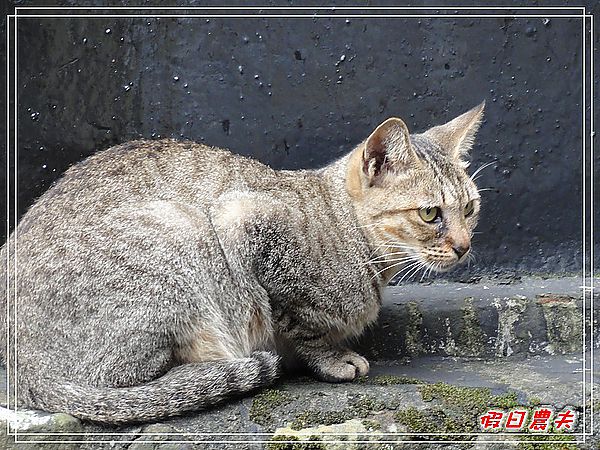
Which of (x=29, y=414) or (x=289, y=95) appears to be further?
(x=289, y=95)

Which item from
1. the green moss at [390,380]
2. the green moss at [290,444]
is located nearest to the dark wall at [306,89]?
the green moss at [390,380]

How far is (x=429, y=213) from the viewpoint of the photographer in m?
3.63

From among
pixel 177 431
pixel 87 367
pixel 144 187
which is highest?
pixel 144 187

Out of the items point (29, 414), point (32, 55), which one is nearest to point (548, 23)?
point (32, 55)

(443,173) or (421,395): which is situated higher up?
(443,173)

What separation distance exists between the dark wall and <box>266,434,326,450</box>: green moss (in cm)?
173

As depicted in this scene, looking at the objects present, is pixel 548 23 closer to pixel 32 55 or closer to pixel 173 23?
pixel 173 23

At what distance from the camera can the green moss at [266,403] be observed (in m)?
3.36

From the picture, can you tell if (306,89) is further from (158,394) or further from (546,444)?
(546,444)

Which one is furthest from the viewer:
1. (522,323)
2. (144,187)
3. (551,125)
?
(551,125)

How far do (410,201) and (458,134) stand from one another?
0.50m

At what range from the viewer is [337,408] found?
11.3 ft

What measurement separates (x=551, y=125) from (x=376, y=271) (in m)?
1.52

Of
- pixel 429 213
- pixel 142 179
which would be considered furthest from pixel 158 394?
pixel 429 213
